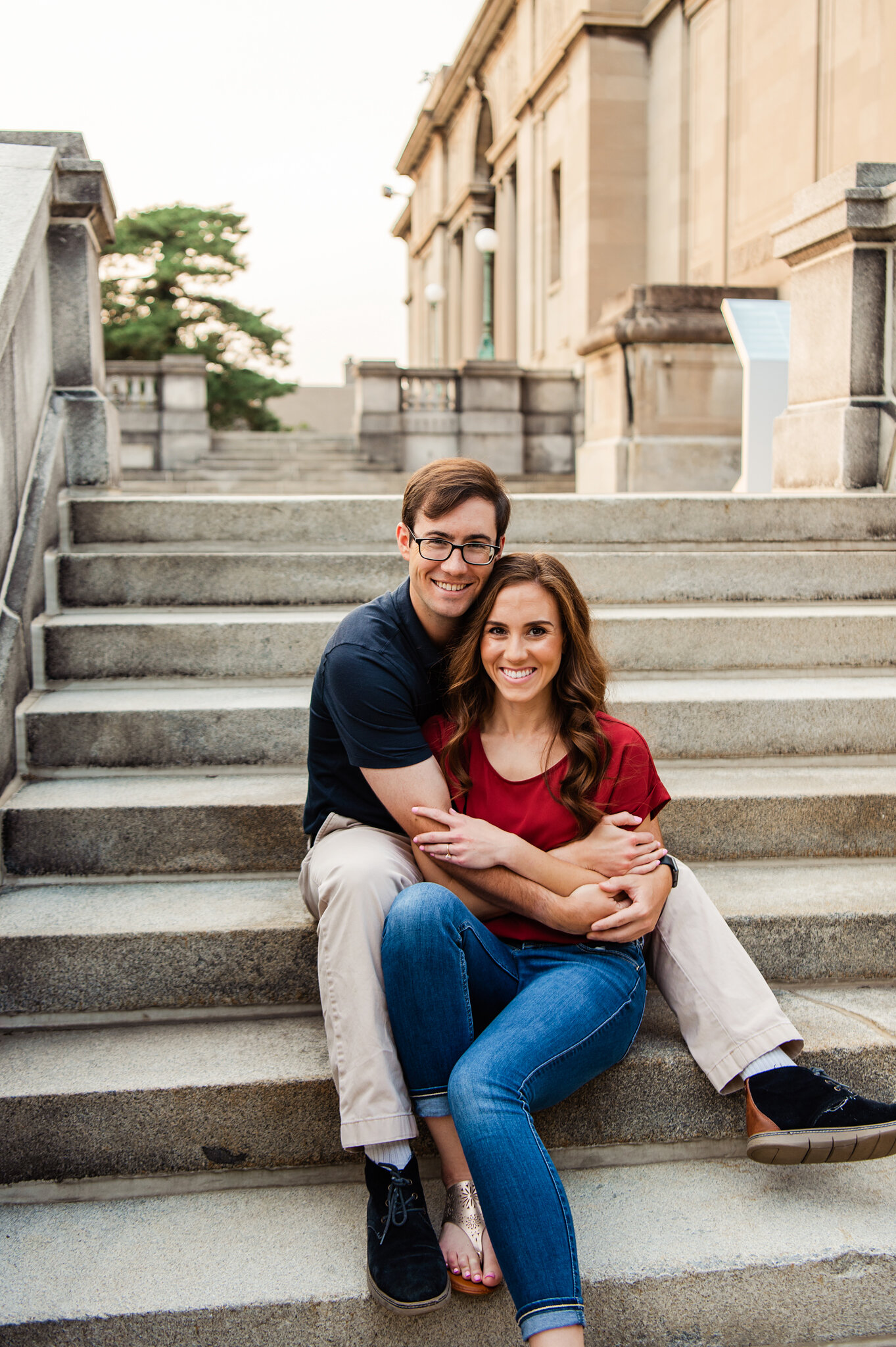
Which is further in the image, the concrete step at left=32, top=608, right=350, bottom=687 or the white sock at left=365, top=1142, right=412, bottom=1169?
the concrete step at left=32, top=608, right=350, bottom=687

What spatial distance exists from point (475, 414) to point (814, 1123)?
1432 centimetres

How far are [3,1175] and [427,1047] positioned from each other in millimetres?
1012

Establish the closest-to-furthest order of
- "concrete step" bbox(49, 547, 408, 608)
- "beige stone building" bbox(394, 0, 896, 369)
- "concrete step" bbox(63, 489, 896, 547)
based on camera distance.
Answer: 1. "concrete step" bbox(49, 547, 408, 608)
2. "concrete step" bbox(63, 489, 896, 547)
3. "beige stone building" bbox(394, 0, 896, 369)

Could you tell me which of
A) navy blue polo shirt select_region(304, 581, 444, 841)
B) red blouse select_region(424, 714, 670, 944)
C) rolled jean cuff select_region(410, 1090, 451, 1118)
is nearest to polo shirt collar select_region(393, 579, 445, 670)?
navy blue polo shirt select_region(304, 581, 444, 841)

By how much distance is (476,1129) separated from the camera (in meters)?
1.99

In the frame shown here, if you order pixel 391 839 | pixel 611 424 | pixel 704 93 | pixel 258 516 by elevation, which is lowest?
pixel 391 839

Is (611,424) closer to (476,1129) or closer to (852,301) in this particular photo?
(852,301)

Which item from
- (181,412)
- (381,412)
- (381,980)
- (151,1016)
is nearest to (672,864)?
(381,980)

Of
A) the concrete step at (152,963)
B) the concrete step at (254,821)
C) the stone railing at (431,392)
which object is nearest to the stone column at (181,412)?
the stone railing at (431,392)


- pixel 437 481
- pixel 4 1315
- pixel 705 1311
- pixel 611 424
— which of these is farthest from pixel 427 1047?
pixel 611 424

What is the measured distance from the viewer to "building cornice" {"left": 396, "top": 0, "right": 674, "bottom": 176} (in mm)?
16891

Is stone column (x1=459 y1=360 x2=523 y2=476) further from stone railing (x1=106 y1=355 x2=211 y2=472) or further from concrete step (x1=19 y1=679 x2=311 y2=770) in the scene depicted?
concrete step (x1=19 y1=679 x2=311 y2=770)

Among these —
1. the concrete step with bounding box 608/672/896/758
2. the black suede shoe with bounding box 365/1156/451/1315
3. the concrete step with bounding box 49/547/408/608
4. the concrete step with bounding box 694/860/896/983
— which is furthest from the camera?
the concrete step with bounding box 49/547/408/608

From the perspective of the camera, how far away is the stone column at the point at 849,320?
4965mm
